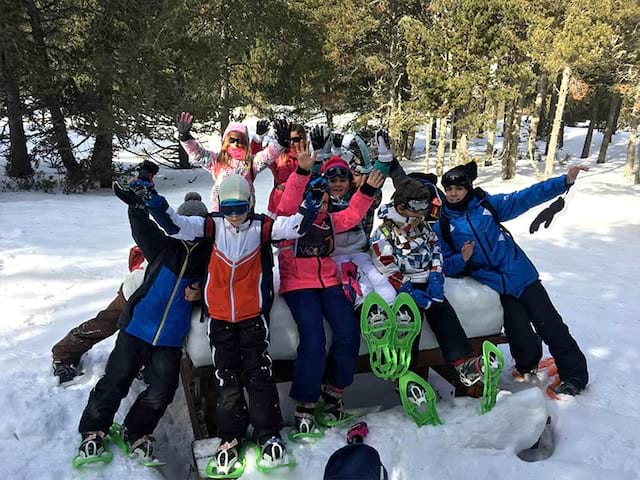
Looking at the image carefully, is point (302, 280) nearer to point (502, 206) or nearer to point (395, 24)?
point (502, 206)

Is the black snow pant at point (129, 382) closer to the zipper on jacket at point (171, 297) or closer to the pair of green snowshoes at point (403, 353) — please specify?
the zipper on jacket at point (171, 297)

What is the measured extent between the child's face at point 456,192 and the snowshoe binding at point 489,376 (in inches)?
46.3

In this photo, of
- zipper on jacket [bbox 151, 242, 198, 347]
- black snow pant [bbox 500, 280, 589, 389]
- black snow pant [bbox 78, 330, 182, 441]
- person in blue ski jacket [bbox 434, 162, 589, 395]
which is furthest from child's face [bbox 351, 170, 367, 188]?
black snow pant [bbox 78, 330, 182, 441]

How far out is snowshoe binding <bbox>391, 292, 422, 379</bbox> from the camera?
Answer: 11.1ft

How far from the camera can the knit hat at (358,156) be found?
4.45 m

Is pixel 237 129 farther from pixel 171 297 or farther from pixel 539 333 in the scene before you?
pixel 539 333

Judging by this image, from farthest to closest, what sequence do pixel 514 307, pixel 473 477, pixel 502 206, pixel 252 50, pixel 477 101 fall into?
pixel 252 50, pixel 477 101, pixel 502 206, pixel 514 307, pixel 473 477

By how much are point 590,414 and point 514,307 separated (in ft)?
2.93

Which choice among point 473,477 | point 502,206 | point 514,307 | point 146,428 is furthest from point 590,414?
point 146,428

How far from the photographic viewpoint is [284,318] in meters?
3.42

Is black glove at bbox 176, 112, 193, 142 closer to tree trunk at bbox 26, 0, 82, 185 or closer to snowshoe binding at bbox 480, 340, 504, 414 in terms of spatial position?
snowshoe binding at bbox 480, 340, 504, 414

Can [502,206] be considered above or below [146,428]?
above

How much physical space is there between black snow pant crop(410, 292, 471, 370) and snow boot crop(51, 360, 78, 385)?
2476 mm

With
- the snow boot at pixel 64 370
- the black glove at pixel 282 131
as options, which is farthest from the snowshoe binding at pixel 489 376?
the snow boot at pixel 64 370
